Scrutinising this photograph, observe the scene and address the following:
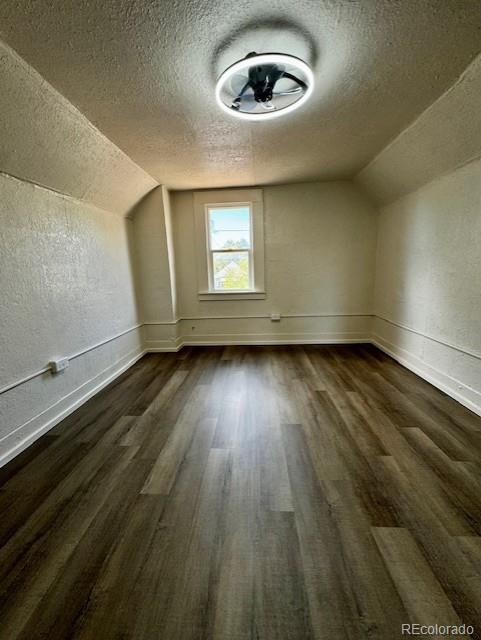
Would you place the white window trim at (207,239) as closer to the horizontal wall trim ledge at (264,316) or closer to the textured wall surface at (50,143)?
the horizontal wall trim ledge at (264,316)

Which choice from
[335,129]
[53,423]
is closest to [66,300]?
[53,423]

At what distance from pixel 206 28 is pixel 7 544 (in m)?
2.59

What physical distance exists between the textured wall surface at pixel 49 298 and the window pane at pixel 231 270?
1501mm

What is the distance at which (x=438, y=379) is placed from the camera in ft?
8.63

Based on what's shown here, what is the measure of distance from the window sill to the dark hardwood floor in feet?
6.83

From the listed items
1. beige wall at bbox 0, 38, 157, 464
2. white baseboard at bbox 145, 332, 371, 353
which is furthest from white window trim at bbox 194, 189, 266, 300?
beige wall at bbox 0, 38, 157, 464

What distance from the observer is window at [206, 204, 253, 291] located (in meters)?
4.03

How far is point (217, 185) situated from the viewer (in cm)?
373

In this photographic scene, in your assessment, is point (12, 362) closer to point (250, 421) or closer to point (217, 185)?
point (250, 421)

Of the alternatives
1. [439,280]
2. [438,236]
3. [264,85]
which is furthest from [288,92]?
[439,280]

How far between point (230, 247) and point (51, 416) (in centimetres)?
304

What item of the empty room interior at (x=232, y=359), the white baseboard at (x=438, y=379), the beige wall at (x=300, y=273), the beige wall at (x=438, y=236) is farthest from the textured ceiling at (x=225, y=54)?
the white baseboard at (x=438, y=379)

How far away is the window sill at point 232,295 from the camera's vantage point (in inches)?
163

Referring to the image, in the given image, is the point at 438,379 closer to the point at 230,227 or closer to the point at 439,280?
the point at 439,280
